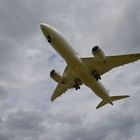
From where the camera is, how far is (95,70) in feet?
178

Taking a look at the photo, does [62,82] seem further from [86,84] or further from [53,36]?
[53,36]

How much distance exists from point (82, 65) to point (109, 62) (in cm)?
474

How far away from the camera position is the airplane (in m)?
47.8

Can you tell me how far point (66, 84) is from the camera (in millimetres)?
59438

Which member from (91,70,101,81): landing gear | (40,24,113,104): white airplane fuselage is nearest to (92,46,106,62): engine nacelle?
(40,24,113,104): white airplane fuselage

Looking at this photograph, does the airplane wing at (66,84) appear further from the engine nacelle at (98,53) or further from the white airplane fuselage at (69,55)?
the engine nacelle at (98,53)

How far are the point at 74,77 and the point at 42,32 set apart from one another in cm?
1250

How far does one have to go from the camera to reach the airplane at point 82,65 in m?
47.8

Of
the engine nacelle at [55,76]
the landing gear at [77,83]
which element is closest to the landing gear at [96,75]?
the landing gear at [77,83]

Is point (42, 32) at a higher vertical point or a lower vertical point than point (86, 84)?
higher

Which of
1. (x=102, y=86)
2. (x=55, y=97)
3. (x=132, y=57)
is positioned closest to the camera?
(x=132, y=57)

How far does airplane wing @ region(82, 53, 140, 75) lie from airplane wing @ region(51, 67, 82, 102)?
3747 millimetres

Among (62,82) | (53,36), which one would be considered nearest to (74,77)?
(62,82)

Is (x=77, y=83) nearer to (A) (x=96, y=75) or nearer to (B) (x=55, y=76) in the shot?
(B) (x=55, y=76)
